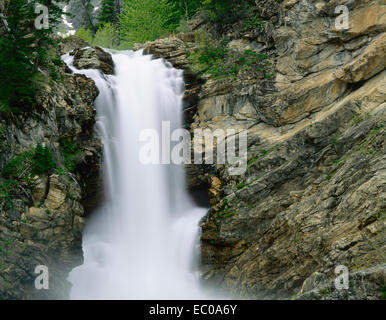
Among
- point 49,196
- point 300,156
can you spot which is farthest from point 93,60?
point 300,156

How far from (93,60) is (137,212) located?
965 centimetres

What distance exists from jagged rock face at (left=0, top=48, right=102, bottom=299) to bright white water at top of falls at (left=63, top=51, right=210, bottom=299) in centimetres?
109

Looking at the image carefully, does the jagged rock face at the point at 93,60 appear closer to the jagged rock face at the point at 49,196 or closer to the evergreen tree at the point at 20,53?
the jagged rock face at the point at 49,196

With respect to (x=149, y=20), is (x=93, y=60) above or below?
below

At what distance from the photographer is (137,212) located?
15906 mm

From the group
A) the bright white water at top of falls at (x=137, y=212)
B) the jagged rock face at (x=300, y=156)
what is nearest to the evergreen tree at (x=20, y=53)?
the bright white water at top of falls at (x=137, y=212)

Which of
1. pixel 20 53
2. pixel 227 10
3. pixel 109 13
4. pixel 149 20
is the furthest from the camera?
pixel 109 13

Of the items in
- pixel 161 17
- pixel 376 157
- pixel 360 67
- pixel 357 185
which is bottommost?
pixel 357 185

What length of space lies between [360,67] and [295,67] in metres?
3.45

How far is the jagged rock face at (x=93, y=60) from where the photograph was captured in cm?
1845

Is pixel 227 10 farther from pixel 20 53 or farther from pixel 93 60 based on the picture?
pixel 20 53
